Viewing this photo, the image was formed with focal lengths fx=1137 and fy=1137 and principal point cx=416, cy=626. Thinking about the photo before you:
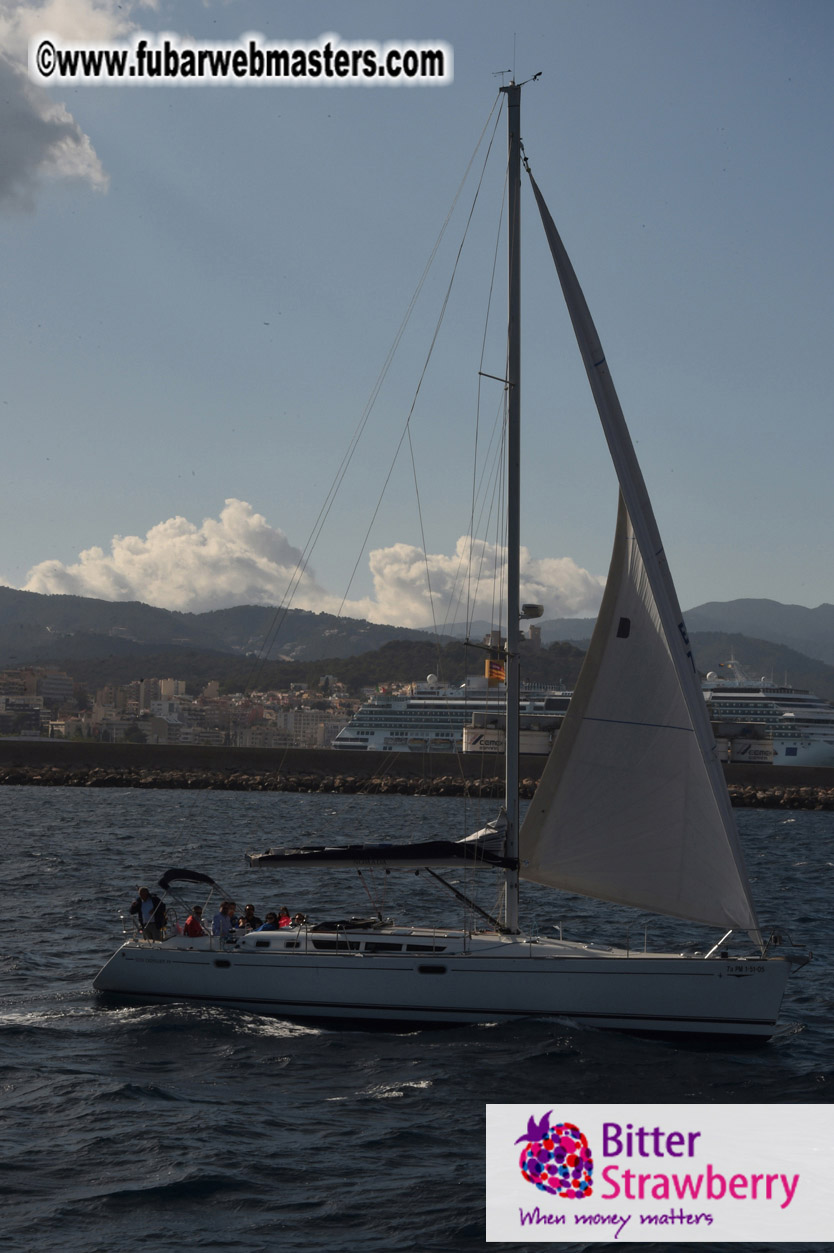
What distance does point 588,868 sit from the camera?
13.6m

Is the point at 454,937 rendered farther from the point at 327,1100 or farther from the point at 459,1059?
the point at 327,1100

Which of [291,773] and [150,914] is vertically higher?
[150,914]

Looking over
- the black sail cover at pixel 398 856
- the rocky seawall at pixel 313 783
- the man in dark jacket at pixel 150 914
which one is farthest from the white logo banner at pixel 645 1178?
the rocky seawall at pixel 313 783

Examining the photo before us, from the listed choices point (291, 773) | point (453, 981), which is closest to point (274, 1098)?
point (453, 981)

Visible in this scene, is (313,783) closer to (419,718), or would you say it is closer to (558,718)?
(558,718)

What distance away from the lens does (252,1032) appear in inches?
525

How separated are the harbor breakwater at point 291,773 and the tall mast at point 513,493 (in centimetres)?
4908

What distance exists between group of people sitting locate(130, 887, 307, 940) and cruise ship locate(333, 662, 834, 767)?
7691cm

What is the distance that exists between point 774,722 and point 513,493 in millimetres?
91661

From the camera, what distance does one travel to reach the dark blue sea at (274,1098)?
8625mm

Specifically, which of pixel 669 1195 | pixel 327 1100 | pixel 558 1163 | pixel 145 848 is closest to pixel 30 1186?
pixel 327 1100

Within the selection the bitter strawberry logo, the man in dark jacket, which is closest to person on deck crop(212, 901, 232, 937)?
the man in dark jacket

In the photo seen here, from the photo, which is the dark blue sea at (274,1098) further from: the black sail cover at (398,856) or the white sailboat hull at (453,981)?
the black sail cover at (398,856)

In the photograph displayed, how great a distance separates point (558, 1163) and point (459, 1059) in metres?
3.30
